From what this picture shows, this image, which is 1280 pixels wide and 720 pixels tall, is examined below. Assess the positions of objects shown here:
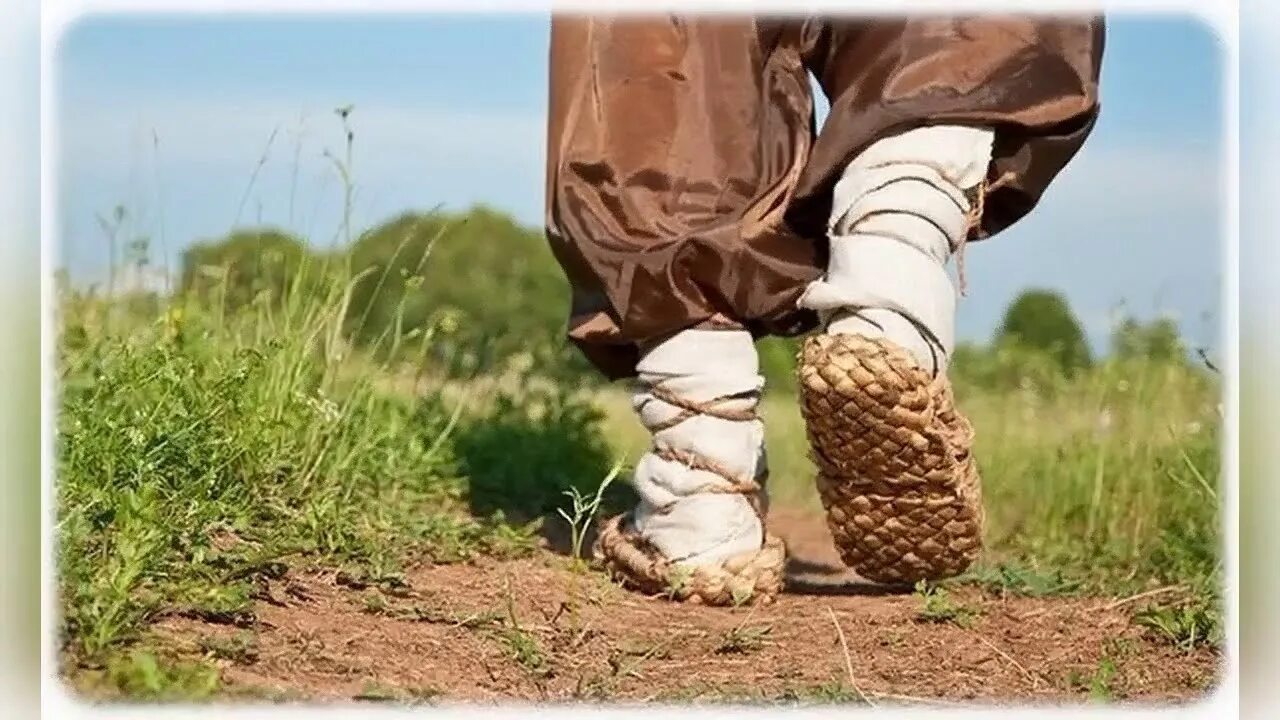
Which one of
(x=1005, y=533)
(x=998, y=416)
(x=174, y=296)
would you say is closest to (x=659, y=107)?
(x=174, y=296)

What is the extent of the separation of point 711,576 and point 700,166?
49 cm

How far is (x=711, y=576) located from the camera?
7.24 feet

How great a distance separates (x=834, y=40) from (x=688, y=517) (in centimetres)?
59

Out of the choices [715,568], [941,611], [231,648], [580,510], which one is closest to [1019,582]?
[941,611]

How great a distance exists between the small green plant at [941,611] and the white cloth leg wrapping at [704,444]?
8.3 inches

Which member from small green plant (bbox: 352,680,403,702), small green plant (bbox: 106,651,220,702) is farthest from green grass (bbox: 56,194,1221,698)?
small green plant (bbox: 352,680,403,702)

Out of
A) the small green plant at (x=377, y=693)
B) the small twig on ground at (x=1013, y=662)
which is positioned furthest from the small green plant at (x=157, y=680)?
the small twig on ground at (x=1013, y=662)

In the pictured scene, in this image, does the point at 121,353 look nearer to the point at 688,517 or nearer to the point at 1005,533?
the point at 688,517

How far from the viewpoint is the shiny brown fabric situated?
214cm

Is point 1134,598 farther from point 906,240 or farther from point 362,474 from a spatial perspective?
point 362,474

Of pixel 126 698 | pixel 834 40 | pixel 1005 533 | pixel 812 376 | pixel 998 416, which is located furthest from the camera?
pixel 998 416

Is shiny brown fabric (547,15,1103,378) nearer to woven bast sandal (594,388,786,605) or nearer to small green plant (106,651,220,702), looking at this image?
woven bast sandal (594,388,786,605)

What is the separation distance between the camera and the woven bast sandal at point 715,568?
221 cm

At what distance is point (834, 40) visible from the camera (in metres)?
2.16
